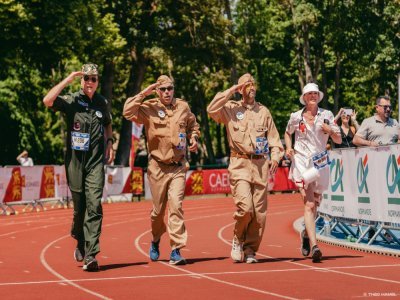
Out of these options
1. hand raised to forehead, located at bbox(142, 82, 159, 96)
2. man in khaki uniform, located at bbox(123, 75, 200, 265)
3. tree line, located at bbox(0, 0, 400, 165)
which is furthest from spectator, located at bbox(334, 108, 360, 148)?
tree line, located at bbox(0, 0, 400, 165)

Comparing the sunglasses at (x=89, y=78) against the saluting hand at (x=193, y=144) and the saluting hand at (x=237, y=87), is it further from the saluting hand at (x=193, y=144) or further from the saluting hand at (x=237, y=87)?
the saluting hand at (x=237, y=87)

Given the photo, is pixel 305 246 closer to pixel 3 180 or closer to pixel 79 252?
pixel 79 252

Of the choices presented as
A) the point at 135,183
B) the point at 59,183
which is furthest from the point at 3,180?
the point at 135,183

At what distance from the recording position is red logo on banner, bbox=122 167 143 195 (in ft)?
132

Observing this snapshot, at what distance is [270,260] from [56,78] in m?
47.1

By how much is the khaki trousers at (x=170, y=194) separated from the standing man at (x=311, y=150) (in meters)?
1.40

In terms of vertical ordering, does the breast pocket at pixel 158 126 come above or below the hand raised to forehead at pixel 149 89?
→ below

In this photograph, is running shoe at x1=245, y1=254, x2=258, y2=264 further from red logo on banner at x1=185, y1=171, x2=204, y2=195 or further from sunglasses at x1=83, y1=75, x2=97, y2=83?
red logo on banner at x1=185, y1=171, x2=204, y2=195

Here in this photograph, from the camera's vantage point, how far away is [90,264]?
11.5 metres

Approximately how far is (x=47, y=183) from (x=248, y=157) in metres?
21.5

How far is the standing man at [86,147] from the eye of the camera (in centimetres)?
1173

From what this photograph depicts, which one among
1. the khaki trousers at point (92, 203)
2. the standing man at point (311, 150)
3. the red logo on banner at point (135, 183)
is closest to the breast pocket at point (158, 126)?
the khaki trousers at point (92, 203)

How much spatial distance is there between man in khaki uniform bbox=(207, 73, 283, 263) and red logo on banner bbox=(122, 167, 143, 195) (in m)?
27.7

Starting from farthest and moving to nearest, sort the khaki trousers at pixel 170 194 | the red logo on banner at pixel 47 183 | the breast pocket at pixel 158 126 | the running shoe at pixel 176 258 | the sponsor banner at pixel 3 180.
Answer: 1. the red logo on banner at pixel 47 183
2. the sponsor banner at pixel 3 180
3. the breast pocket at pixel 158 126
4. the khaki trousers at pixel 170 194
5. the running shoe at pixel 176 258
